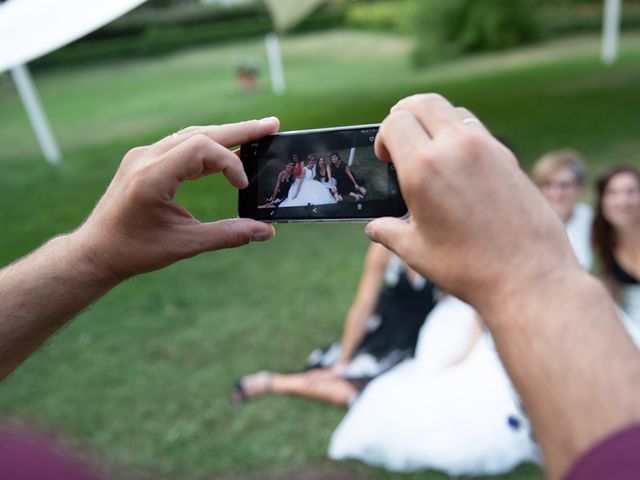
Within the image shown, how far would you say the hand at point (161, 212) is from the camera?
3.32ft

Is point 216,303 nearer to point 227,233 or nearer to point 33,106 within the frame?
point 227,233

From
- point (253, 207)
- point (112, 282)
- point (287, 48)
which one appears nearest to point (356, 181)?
point (253, 207)

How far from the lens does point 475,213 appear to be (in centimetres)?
74

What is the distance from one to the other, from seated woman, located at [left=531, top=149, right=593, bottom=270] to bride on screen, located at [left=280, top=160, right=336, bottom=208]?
7.95ft

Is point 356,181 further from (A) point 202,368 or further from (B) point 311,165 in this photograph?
(A) point 202,368

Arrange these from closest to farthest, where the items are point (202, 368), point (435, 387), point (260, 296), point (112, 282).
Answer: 1. point (112, 282)
2. point (435, 387)
3. point (202, 368)
4. point (260, 296)

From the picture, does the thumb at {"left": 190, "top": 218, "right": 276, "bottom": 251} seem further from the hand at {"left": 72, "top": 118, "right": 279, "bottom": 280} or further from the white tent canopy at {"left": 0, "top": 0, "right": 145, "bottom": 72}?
the white tent canopy at {"left": 0, "top": 0, "right": 145, "bottom": 72}

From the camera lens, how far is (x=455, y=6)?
1329cm

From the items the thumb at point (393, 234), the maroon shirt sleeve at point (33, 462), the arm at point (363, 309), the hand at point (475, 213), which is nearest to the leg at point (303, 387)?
the arm at point (363, 309)

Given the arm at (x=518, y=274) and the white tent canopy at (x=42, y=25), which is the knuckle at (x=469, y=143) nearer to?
the arm at (x=518, y=274)

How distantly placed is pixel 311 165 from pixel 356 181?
0.11 m

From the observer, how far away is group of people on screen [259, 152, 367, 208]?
3.93 ft

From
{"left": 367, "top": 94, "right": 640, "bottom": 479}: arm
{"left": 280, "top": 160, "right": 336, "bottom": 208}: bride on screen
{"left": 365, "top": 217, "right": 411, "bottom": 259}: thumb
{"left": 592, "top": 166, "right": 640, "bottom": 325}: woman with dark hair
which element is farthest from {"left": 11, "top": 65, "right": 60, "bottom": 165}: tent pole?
{"left": 367, "top": 94, "right": 640, "bottom": 479}: arm

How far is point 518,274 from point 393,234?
0.24 meters
